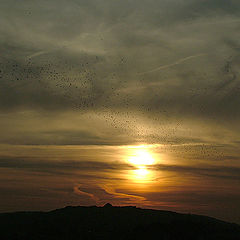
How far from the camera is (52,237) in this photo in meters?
107

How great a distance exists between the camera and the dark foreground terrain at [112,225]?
103 m

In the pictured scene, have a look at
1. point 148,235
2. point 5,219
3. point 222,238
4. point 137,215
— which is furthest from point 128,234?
point 5,219

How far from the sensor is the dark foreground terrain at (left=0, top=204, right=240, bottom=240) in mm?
102750

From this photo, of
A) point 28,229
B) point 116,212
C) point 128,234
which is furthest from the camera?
point 116,212

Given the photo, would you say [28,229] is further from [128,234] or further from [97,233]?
[128,234]

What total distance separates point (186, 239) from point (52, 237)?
33.6 m

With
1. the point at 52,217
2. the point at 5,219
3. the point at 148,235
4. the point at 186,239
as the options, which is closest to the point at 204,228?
the point at 186,239

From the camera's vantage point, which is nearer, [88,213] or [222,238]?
[222,238]

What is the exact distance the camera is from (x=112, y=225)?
362 ft

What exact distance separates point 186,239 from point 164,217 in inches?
550

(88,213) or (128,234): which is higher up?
(88,213)

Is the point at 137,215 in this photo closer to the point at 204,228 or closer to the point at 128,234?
the point at 128,234

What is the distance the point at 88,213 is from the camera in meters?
121

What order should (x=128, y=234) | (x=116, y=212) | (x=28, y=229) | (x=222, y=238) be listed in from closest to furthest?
(x=222, y=238), (x=128, y=234), (x=28, y=229), (x=116, y=212)
